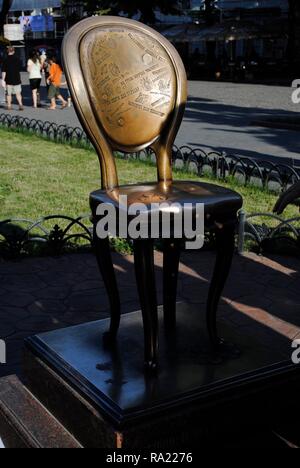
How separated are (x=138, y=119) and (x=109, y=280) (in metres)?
0.72

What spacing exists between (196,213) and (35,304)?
7.70ft

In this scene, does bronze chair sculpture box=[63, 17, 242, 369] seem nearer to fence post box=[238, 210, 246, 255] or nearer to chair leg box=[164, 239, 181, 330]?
chair leg box=[164, 239, 181, 330]

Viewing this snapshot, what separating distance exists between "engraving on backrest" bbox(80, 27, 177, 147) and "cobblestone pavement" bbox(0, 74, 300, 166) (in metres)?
6.78

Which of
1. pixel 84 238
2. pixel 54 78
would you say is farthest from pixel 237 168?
pixel 54 78

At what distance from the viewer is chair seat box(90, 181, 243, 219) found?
8.48 ft

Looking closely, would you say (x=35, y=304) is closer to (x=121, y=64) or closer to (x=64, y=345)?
(x=64, y=345)

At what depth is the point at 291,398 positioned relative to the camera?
2.80 meters

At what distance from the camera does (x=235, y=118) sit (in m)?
14.9

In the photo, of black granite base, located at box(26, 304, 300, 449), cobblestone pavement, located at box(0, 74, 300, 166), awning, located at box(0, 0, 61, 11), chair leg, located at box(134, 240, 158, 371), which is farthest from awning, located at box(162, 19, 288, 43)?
chair leg, located at box(134, 240, 158, 371)

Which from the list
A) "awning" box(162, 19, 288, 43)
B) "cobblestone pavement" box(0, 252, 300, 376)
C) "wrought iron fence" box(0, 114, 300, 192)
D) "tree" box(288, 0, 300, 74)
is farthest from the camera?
"awning" box(162, 19, 288, 43)

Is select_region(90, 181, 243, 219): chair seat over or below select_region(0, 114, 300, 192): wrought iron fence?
over

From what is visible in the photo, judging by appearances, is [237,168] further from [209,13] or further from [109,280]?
[209,13]

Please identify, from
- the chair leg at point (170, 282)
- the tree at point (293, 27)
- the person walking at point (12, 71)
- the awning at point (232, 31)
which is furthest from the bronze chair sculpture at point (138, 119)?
the awning at point (232, 31)
